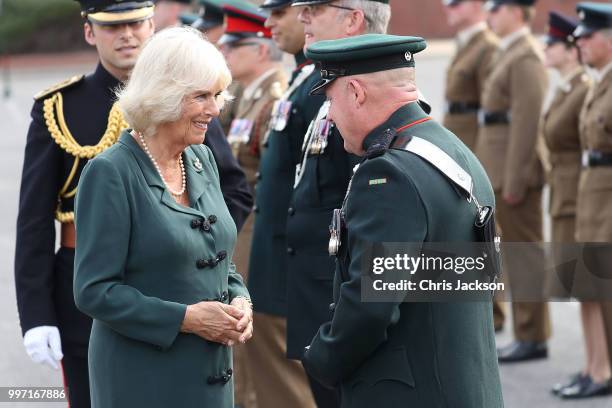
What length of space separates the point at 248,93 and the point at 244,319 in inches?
119

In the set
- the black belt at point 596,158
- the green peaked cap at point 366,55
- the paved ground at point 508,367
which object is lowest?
the paved ground at point 508,367

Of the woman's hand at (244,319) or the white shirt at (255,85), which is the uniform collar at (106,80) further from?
the white shirt at (255,85)

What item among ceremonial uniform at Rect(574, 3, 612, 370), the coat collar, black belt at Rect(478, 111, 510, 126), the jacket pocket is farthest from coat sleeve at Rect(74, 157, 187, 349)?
black belt at Rect(478, 111, 510, 126)

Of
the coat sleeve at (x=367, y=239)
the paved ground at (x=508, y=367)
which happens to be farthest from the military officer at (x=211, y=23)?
the coat sleeve at (x=367, y=239)

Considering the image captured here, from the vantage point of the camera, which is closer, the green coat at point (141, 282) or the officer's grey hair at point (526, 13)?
the green coat at point (141, 282)

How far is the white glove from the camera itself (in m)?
4.08

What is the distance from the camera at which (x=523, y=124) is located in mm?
7676

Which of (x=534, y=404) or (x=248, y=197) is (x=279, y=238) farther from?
(x=534, y=404)

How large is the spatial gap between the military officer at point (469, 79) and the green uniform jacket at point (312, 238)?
404cm

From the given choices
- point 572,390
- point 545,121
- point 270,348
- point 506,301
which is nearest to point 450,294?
point 270,348

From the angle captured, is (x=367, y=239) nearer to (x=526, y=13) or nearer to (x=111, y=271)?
(x=111, y=271)

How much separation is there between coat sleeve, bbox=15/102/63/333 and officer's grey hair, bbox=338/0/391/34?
4.20 feet

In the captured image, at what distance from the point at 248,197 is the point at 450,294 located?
5.03ft

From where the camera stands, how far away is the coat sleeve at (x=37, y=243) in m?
4.13
